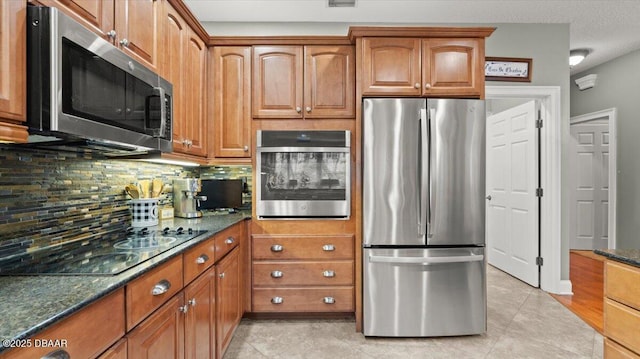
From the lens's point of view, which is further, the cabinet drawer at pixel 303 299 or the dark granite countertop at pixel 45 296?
the cabinet drawer at pixel 303 299

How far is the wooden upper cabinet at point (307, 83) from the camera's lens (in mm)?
2760

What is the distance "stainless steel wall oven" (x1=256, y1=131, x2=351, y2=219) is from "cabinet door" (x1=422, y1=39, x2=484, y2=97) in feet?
2.53

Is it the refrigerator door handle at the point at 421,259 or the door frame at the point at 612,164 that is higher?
the door frame at the point at 612,164

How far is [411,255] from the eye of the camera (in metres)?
2.42

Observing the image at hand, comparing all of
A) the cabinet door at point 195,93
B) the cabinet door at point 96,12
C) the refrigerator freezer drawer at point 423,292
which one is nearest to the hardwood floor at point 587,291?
the refrigerator freezer drawer at point 423,292

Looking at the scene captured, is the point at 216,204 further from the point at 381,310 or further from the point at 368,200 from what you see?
the point at 381,310

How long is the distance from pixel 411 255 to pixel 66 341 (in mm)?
2070

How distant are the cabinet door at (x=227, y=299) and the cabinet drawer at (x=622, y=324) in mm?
2018

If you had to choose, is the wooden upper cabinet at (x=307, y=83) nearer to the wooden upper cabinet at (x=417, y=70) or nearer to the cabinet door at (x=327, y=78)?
the cabinet door at (x=327, y=78)

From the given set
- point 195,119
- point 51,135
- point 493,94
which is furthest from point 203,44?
point 493,94

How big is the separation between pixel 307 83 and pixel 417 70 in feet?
2.90

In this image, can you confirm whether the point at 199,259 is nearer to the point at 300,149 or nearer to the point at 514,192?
the point at 300,149

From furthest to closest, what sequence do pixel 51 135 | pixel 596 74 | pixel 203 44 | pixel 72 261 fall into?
1. pixel 596 74
2. pixel 203 44
3. pixel 72 261
4. pixel 51 135

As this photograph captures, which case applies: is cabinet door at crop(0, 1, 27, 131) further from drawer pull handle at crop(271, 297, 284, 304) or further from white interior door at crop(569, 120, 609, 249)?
white interior door at crop(569, 120, 609, 249)
